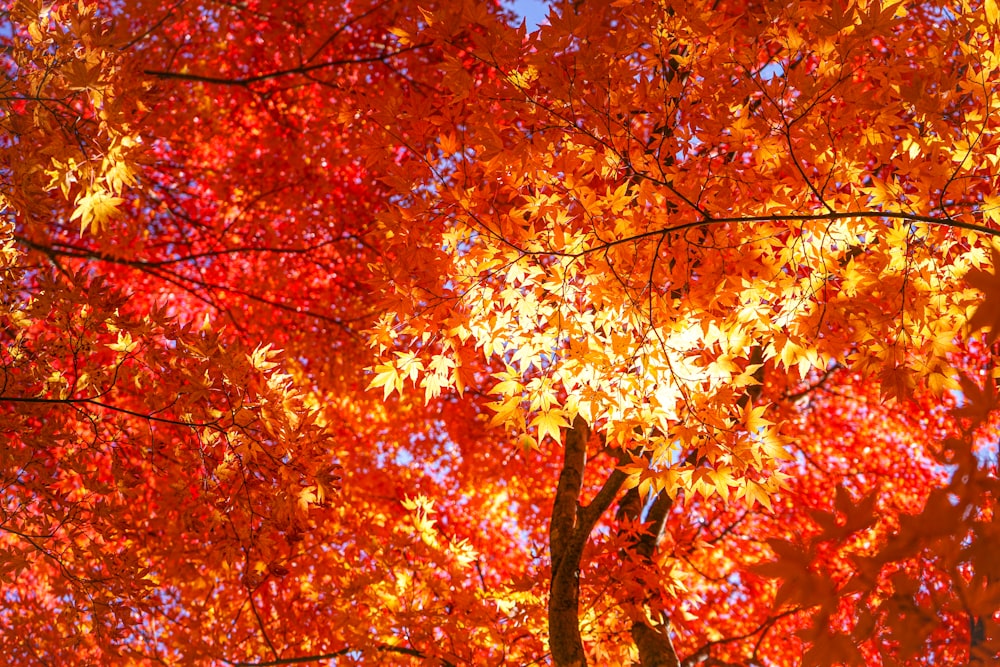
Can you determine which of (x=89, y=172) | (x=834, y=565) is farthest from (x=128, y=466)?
(x=834, y=565)

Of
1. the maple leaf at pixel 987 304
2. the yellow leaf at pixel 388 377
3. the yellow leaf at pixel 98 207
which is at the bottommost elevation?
the maple leaf at pixel 987 304

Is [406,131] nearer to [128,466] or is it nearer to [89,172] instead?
[89,172]

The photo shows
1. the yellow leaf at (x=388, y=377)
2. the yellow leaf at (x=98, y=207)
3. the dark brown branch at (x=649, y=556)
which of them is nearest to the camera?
the yellow leaf at (x=98, y=207)

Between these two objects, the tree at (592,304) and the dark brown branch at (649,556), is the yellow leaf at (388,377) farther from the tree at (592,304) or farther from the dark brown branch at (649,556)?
the dark brown branch at (649,556)

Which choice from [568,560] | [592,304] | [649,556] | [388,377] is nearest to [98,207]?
[388,377]

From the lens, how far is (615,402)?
3.22 metres

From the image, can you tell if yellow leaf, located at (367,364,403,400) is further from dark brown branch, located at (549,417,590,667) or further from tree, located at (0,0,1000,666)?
dark brown branch, located at (549,417,590,667)

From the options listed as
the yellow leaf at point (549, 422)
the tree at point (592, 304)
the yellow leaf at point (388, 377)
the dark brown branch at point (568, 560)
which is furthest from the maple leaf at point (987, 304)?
the dark brown branch at point (568, 560)

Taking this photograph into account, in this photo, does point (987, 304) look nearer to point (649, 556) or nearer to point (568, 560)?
point (568, 560)

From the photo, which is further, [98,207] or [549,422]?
[549,422]

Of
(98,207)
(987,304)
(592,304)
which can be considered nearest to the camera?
(987,304)

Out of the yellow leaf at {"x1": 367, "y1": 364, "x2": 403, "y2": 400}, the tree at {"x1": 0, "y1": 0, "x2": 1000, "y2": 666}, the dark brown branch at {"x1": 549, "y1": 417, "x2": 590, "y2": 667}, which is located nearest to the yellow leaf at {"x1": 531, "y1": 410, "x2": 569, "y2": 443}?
the tree at {"x1": 0, "y1": 0, "x2": 1000, "y2": 666}

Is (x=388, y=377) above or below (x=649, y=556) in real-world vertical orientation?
above

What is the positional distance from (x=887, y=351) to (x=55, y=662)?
6528 millimetres
